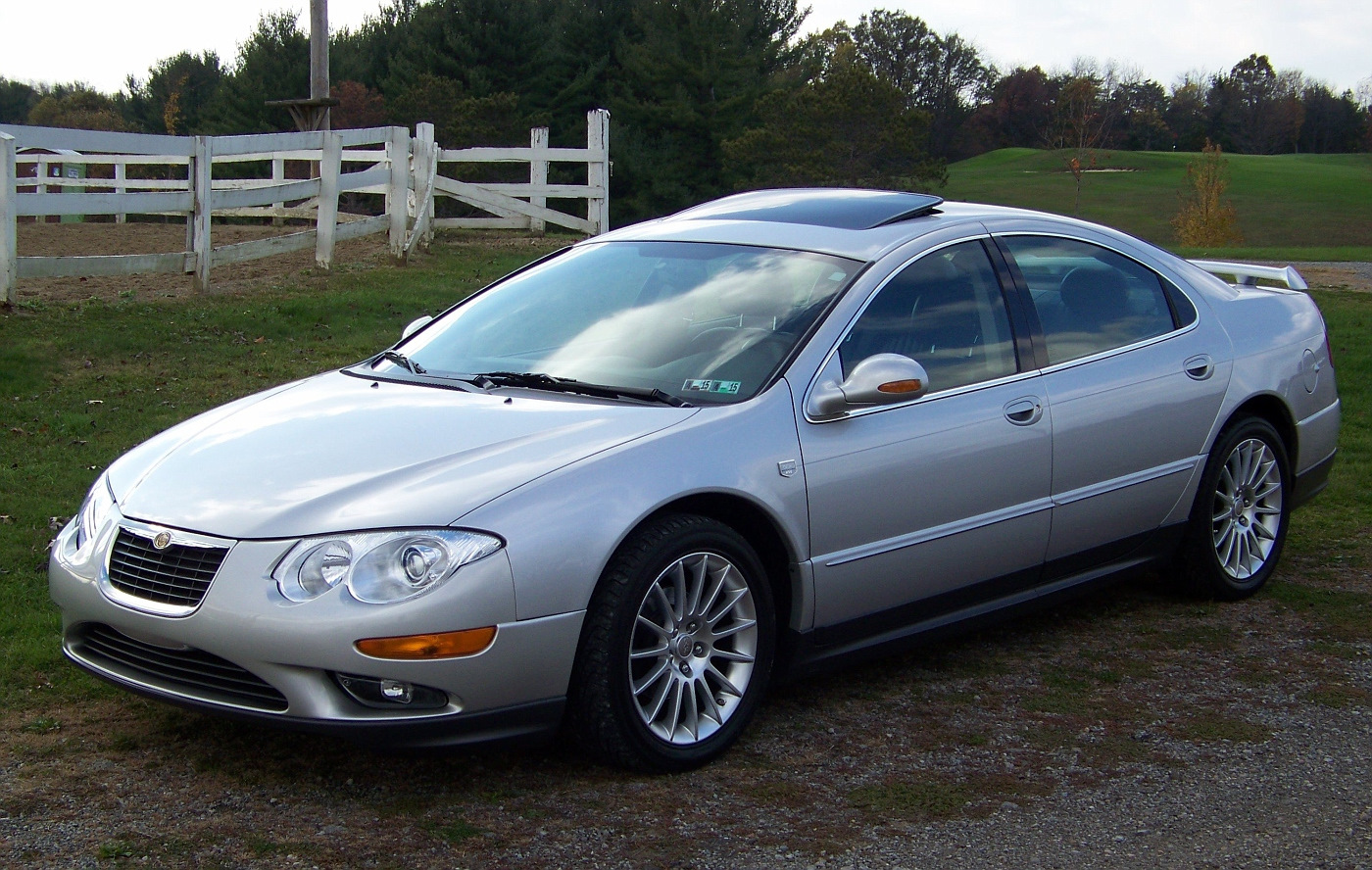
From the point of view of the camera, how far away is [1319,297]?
15758 millimetres

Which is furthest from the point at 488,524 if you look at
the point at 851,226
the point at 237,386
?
the point at 237,386

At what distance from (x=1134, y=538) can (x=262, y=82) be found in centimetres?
5027

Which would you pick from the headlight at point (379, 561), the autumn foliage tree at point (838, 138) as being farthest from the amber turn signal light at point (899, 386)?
the autumn foliage tree at point (838, 138)

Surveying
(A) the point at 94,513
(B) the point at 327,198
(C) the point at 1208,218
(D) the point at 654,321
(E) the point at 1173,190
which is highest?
(E) the point at 1173,190

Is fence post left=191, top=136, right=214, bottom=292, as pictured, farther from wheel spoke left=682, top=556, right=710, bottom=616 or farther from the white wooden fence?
wheel spoke left=682, top=556, right=710, bottom=616

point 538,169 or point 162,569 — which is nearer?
point 162,569

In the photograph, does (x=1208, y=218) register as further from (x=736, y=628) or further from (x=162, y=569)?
(x=162, y=569)

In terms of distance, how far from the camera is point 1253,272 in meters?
6.13

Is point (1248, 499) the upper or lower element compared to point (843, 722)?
upper

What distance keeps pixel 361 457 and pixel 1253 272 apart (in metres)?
4.24

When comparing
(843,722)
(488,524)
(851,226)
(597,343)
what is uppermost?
(851,226)

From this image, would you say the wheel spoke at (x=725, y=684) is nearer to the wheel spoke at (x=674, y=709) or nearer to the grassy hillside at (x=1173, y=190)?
the wheel spoke at (x=674, y=709)

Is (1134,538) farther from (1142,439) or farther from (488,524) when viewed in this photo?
(488,524)

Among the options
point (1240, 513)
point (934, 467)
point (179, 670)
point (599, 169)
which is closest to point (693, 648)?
point (934, 467)
